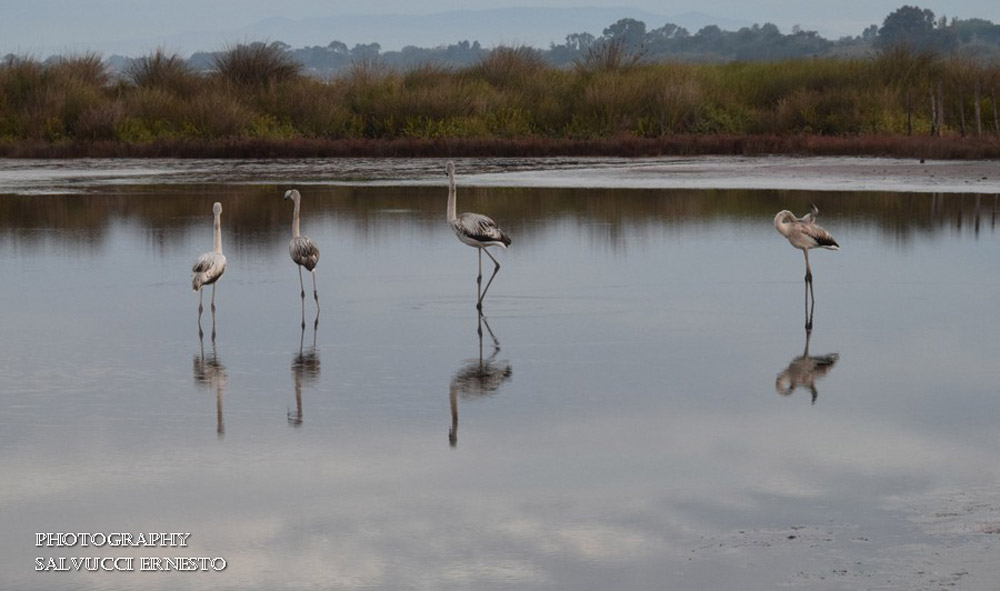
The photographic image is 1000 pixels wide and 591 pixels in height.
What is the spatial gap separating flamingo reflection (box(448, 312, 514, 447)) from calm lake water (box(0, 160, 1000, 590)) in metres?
0.05

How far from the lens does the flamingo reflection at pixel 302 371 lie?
877 centimetres

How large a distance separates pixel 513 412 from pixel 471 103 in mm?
29563

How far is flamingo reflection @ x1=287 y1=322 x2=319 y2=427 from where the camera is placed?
8766 millimetres

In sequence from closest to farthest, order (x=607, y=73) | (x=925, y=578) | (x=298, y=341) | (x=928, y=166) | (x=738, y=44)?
(x=925, y=578) → (x=298, y=341) → (x=928, y=166) → (x=607, y=73) → (x=738, y=44)

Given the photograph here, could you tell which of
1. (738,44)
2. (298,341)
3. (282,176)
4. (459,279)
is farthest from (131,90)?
(738,44)

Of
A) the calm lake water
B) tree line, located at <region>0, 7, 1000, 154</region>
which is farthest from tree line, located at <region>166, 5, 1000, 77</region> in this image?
the calm lake water

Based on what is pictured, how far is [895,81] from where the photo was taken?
38.6 m

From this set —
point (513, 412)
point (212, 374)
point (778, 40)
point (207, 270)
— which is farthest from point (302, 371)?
point (778, 40)

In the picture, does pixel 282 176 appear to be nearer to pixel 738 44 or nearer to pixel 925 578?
pixel 925 578

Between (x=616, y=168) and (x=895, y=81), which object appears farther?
(x=895, y=81)

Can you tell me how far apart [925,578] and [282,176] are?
2422cm

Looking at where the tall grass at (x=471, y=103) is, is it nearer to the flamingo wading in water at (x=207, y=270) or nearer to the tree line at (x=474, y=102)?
the tree line at (x=474, y=102)

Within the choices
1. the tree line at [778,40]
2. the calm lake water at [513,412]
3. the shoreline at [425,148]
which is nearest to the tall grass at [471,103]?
the shoreline at [425,148]

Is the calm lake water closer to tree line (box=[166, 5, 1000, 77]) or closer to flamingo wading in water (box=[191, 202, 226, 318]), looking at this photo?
flamingo wading in water (box=[191, 202, 226, 318])
